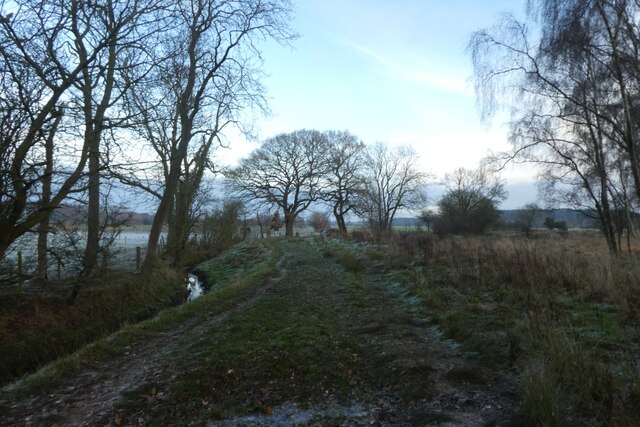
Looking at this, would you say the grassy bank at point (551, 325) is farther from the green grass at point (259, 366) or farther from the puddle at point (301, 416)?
the green grass at point (259, 366)

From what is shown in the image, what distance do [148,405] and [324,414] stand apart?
2.28m

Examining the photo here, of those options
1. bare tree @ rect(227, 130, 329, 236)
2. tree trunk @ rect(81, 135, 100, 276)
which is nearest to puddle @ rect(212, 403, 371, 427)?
tree trunk @ rect(81, 135, 100, 276)

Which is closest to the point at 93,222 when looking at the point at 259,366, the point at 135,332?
the point at 135,332

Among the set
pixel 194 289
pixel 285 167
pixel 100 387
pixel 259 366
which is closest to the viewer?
Answer: pixel 100 387

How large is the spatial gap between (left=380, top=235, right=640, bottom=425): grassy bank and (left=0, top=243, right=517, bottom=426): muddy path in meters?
0.41

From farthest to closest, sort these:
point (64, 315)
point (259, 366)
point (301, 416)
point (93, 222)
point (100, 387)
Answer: point (93, 222) < point (64, 315) < point (259, 366) < point (100, 387) < point (301, 416)

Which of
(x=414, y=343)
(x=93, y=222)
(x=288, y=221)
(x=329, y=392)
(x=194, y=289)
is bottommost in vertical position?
(x=194, y=289)

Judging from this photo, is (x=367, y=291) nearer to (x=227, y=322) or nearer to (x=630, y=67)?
(x=227, y=322)

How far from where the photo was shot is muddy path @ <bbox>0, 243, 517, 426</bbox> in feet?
15.2

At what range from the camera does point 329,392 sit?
5406 millimetres

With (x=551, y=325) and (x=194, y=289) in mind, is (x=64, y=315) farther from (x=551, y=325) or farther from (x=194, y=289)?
(x=551, y=325)

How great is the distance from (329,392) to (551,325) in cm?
329

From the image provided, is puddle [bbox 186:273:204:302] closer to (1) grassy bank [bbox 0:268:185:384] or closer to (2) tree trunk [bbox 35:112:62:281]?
(1) grassy bank [bbox 0:268:185:384]

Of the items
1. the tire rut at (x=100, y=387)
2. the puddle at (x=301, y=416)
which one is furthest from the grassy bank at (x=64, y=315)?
the puddle at (x=301, y=416)
